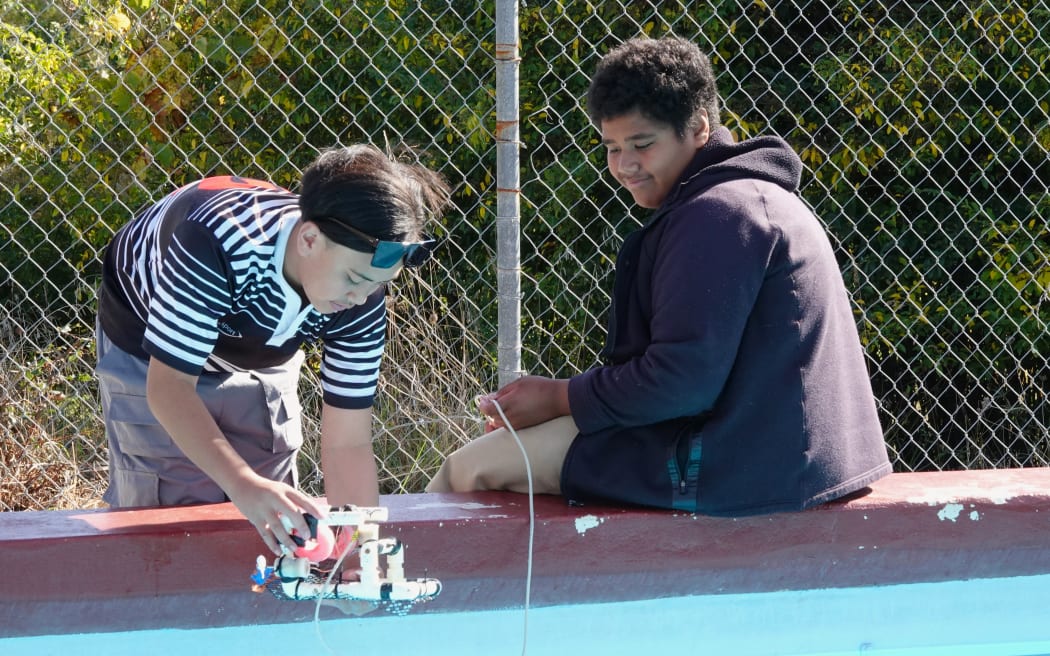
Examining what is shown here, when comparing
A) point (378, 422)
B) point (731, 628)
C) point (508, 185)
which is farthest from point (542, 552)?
point (378, 422)

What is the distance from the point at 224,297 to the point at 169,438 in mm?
564

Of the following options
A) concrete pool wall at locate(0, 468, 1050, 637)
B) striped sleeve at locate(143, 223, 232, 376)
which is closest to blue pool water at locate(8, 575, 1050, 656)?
concrete pool wall at locate(0, 468, 1050, 637)

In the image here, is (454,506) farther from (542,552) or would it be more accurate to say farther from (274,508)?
(274,508)

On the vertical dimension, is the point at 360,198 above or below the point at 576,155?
above

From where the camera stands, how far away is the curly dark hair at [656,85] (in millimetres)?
2658

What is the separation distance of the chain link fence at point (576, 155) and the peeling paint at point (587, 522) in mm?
1542

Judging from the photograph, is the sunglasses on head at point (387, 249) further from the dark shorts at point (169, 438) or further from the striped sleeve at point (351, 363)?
the dark shorts at point (169, 438)

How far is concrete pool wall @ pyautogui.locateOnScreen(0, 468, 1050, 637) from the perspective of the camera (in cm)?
255

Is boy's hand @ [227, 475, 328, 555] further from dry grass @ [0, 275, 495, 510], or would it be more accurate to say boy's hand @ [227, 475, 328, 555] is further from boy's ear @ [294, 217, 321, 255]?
dry grass @ [0, 275, 495, 510]

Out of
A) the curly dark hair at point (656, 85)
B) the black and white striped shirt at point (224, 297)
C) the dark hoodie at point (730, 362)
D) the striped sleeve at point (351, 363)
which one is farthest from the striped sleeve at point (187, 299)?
the curly dark hair at point (656, 85)

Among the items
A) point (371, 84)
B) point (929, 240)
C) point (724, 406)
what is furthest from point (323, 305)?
point (929, 240)

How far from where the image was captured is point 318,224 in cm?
226

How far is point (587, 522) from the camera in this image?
2742 millimetres

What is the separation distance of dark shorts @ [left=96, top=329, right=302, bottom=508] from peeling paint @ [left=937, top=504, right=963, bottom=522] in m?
1.60
